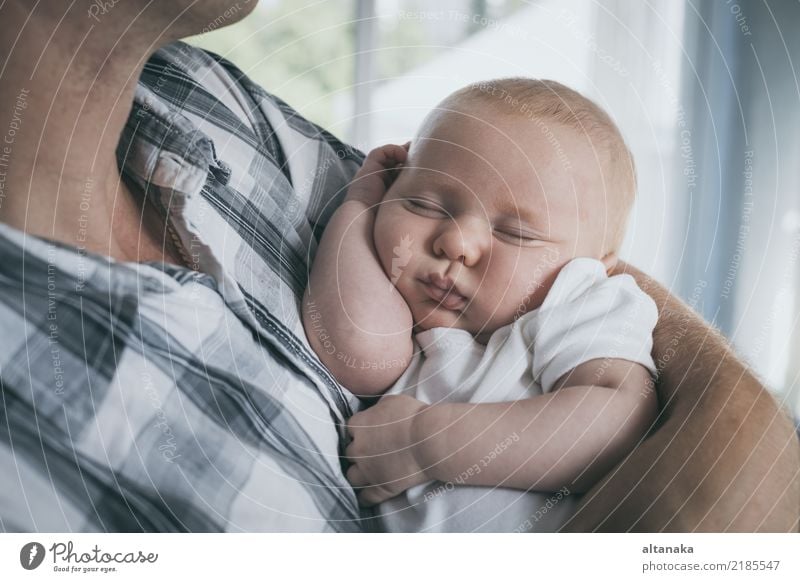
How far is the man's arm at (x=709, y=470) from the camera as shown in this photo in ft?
1.25

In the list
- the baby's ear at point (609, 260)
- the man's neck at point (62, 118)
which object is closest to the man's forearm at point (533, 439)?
the baby's ear at point (609, 260)

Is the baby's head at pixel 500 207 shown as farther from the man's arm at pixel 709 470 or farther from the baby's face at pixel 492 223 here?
the man's arm at pixel 709 470

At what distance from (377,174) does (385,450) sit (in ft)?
0.69

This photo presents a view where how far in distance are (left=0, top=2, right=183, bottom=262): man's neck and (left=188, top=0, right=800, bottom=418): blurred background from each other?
135mm

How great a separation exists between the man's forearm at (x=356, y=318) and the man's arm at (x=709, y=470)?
15 cm

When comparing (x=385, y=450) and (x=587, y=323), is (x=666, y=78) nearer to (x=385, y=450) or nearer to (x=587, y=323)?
(x=587, y=323)

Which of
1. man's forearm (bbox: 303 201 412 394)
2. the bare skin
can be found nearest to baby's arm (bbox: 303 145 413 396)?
man's forearm (bbox: 303 201 412 394)

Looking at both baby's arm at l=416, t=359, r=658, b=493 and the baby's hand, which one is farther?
the baby's hand

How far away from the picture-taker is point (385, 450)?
41 centimetres

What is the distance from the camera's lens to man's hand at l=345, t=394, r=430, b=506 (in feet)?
1.33

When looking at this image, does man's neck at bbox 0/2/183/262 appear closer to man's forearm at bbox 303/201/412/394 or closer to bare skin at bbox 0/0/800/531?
bare skin at bbox 0/0/800/531

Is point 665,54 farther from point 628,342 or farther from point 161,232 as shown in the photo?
point 161,232

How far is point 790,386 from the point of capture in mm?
544

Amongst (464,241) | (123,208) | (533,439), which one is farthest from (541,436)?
(123,208)
